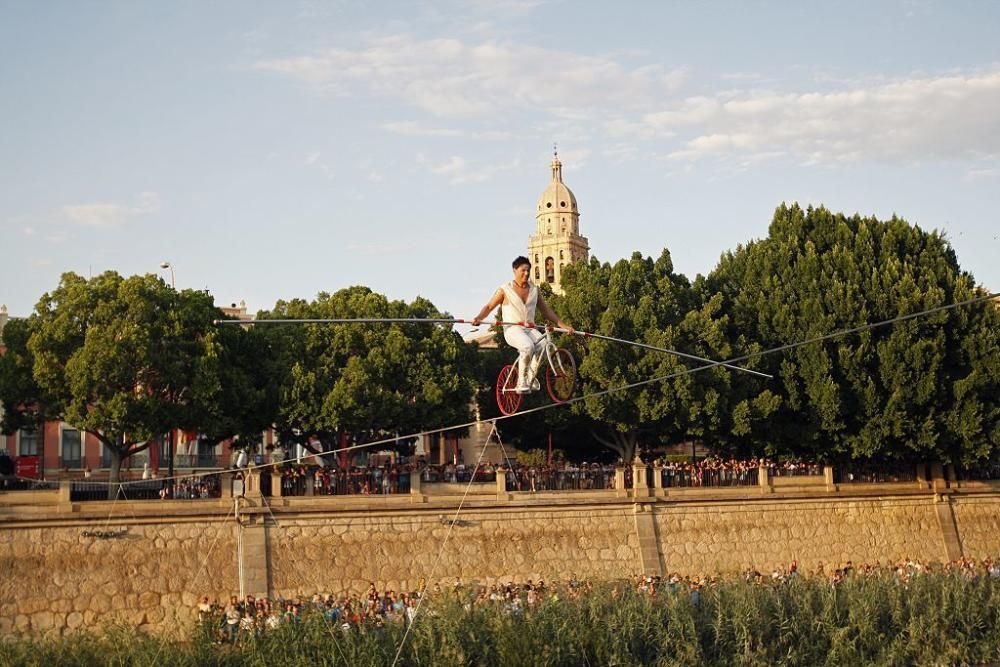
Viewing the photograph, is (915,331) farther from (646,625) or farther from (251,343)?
(646,625)

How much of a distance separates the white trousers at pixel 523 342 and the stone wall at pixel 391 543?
13153 millimetres

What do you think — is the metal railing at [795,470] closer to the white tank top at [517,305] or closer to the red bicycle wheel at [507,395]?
the red bicycle wheel at [507,395]

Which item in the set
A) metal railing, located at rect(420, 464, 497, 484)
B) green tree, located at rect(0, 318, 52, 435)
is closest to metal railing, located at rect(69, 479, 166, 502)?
green tree, located at rect(0, 318, 52, 435)

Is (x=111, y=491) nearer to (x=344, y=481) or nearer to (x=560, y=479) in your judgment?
(x=344, y=481)

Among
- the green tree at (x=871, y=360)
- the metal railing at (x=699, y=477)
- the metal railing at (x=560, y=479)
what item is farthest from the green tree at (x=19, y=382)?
the green tree at (x=871, y=360)

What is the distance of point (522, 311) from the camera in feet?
60.2

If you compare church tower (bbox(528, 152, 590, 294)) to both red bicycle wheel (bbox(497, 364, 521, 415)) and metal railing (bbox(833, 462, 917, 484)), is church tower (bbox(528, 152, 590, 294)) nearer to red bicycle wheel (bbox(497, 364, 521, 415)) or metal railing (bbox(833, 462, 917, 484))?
metal railing (bbox(833, 462, 917, 484))

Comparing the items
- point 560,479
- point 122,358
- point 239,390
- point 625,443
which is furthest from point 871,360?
point 122,358

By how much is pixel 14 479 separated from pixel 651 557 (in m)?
18.4

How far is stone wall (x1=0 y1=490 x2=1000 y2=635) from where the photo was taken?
32344 millimetres

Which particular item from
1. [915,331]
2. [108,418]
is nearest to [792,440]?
[915,331]

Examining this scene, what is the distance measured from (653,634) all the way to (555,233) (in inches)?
3087

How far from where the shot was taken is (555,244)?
322 feet

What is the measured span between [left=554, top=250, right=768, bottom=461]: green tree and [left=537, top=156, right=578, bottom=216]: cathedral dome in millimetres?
50998
